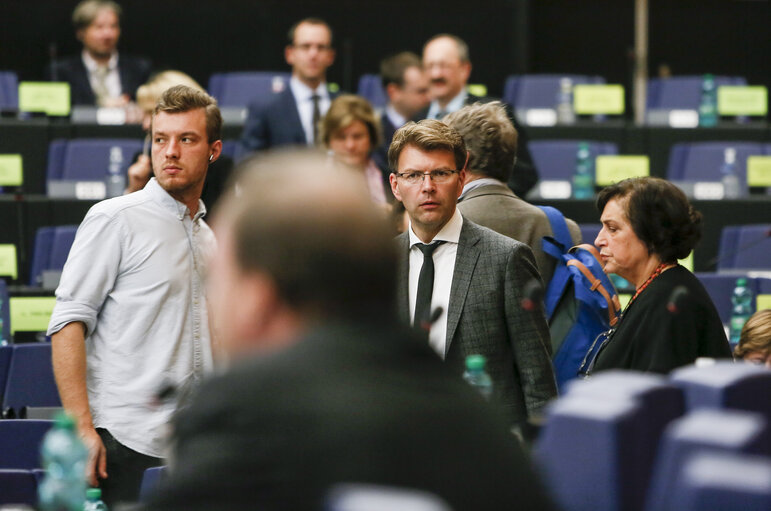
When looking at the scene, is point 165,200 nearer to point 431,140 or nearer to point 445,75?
point 431,140

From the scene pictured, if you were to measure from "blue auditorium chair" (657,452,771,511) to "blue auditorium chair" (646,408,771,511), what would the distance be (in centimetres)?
4

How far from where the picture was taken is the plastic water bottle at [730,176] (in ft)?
22.0

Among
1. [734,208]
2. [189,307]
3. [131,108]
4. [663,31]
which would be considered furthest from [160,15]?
[189,307]

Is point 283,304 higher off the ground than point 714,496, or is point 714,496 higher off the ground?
point 283,304

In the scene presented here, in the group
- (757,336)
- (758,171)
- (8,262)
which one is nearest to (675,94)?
(758,171)

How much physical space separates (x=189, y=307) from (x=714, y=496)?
6.78 feet

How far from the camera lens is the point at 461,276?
2.95 metres

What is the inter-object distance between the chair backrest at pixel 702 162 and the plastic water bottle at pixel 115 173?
3.16 metres

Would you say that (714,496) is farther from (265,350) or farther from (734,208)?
(734,208)

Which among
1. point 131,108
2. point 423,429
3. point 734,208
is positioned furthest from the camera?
point 131,108

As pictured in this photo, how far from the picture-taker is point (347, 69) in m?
9.12

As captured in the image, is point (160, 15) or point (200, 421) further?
point (160, 15)

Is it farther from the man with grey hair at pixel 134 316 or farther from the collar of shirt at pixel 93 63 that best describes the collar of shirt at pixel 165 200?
the collar of shirt at pixel 93 63

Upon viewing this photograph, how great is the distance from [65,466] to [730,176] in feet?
17.4
